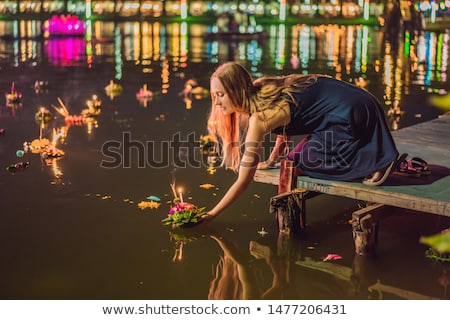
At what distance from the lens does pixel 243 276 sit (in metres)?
6.00

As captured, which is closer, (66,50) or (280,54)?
(280,54)

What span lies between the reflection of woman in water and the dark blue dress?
82 centimetres

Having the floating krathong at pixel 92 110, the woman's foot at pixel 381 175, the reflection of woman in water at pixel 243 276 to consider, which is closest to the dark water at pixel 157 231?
the reflection of woman in water at pixel 243 276

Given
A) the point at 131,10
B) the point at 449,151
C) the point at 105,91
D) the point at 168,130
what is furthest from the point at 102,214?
the point at 131,10

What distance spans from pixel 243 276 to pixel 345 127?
1398 mm

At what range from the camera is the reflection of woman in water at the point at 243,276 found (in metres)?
5.64

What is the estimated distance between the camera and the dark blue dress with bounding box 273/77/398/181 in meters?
6.33

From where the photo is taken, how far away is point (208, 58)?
24344 millimetres

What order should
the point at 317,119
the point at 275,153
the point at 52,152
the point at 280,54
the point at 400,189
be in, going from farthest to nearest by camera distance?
the point at 280,54, the point at 52,152, the point at 275,153, the point at 317,119, the point at 400,189

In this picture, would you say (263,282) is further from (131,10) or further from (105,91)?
(131,10)

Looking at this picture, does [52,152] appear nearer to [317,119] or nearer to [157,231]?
[157,231]

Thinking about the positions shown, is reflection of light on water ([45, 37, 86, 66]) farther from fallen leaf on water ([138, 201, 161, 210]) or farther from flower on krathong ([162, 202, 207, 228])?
flower on krathong ([162, 202, 207, 228])

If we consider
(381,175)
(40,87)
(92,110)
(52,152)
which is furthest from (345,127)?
(40,87)
